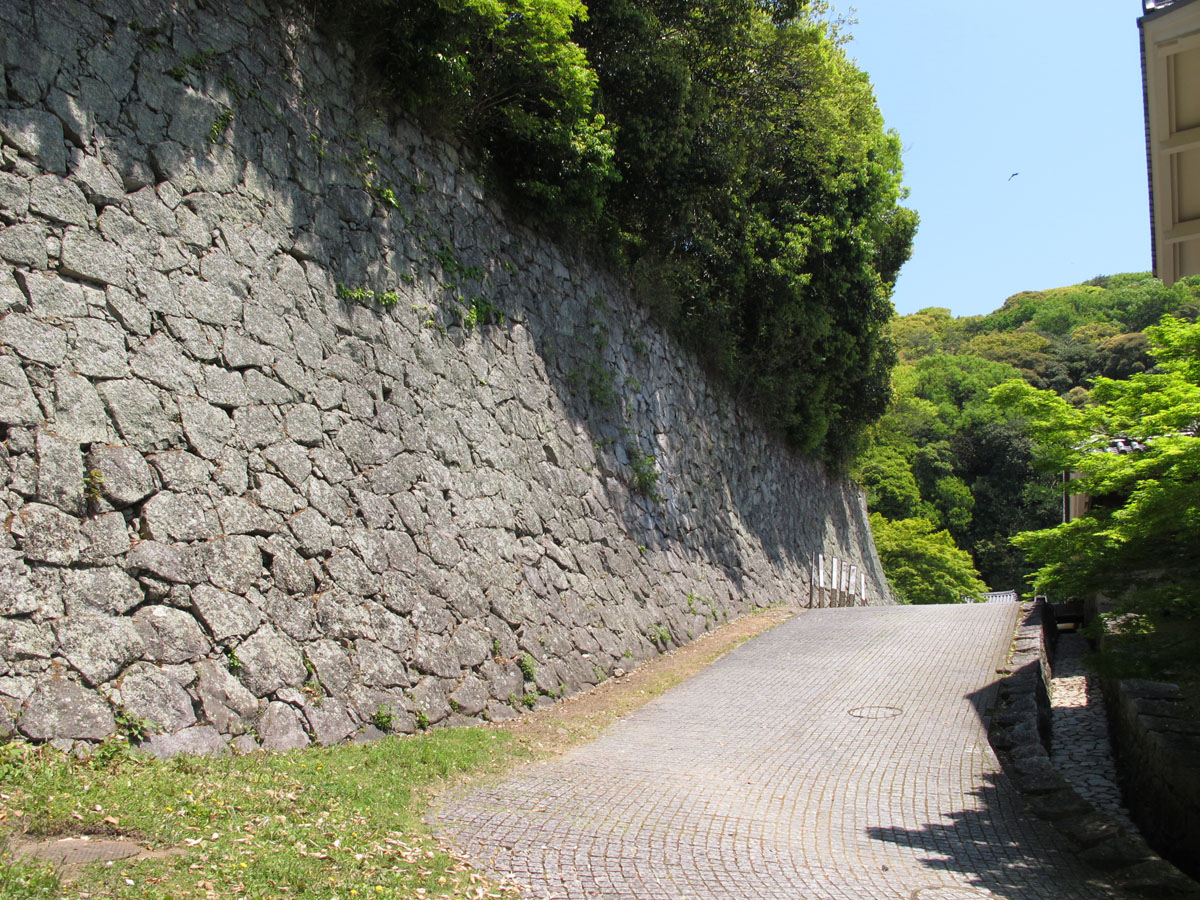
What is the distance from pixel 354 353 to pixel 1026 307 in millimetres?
78108

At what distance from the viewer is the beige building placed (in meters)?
6.48

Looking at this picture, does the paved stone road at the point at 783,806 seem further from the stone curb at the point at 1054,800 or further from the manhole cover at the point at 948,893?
the stone curb at the point at 1054,800

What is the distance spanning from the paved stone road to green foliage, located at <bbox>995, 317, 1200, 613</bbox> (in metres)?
2.00

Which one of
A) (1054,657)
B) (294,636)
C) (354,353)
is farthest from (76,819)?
(1054,657)

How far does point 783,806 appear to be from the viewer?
693 cm

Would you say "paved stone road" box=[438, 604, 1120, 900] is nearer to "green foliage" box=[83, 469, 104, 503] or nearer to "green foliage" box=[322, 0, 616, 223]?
"green foliage" box=[83, 469, 104, 503]

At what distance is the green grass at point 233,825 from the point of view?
13.5 ft

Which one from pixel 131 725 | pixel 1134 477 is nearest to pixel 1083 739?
pixel 1134 477

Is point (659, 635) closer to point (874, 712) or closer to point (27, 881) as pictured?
point (874, 712)

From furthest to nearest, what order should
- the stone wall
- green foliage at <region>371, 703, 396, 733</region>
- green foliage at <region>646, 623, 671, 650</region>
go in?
1. green foliage at <region>646, 623, 671, 650</region>
2. green foliage at <region>371, 703, 396, 733</region>
3. the stone wall

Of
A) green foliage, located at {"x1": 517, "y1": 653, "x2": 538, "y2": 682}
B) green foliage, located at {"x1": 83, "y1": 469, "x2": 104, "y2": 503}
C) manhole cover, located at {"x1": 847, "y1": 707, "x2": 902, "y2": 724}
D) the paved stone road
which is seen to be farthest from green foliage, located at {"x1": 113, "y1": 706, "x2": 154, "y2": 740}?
manhole cover, located at {"x1": 847, "y1": 707, "x2": 902, "y2": 724}

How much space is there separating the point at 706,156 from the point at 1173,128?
350 inches

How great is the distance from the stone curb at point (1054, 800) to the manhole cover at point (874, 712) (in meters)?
1.05

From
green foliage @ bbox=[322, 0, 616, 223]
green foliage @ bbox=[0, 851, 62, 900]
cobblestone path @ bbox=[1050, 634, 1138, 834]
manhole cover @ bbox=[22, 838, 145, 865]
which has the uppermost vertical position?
green foliage @ bbox=[322, 0, 616, 223]
